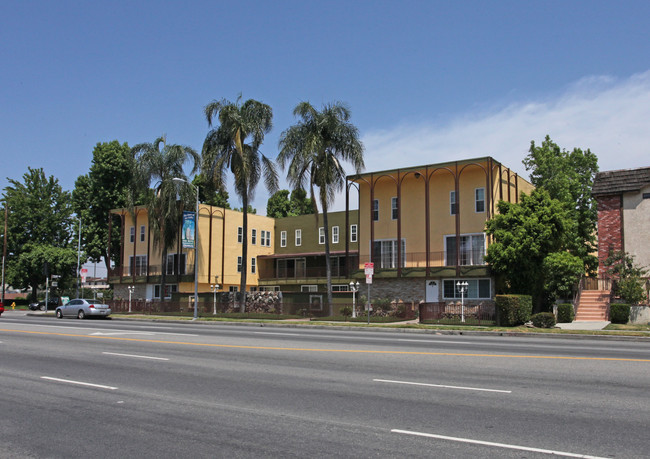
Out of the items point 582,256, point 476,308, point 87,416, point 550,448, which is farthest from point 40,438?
point 582,256

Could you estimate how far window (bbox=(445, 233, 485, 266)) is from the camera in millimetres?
39125

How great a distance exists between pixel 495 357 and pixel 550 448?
8496 mm

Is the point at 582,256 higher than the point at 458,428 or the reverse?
higher

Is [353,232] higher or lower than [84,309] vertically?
higher

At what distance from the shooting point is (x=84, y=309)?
3866cm

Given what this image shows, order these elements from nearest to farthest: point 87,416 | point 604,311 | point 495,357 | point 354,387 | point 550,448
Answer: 1. point 550,448
2. point 87,416
3. point 354,387
4. point 495,357
5. point 604,311

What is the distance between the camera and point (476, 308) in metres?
33.5

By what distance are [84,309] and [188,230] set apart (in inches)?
357

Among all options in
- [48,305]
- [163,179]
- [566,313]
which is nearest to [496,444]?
[566,313]

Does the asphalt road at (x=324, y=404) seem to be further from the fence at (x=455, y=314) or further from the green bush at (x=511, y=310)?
the fence at (x=455, y=314)

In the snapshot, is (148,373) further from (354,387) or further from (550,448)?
(550,448)

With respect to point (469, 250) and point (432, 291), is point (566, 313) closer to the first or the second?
point (469, 250)

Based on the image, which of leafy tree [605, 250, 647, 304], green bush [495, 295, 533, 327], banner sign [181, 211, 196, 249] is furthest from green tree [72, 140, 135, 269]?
leafy tree [605, 250, 647, 304]

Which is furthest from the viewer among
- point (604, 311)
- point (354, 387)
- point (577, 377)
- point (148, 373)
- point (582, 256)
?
point (582, 256)
